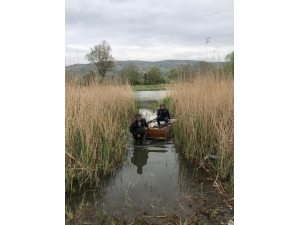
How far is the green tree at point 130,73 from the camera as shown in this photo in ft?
31.7

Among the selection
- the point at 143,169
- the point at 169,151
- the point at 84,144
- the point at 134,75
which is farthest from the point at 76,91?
the point at 134,75

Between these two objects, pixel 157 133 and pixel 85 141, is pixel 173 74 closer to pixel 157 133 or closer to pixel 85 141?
pixel 157 133

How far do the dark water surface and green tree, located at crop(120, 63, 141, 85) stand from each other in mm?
5690

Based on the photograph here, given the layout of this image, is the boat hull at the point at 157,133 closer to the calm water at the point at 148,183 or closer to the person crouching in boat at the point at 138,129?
the person crouching in boat at the point at 138,129

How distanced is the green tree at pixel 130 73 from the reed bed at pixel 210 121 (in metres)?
5.20

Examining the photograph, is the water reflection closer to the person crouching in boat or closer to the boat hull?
the person crouching in boat

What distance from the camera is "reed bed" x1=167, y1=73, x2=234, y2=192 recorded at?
349 centimetres

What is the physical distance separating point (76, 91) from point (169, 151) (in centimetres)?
250

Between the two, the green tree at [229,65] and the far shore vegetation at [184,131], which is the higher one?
the green tree at [229,65]

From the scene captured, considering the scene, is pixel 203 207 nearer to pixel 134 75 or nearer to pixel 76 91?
pixel 76 91

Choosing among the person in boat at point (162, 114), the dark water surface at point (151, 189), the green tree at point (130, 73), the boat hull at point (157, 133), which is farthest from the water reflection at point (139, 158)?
the green tree at point (130, 73)

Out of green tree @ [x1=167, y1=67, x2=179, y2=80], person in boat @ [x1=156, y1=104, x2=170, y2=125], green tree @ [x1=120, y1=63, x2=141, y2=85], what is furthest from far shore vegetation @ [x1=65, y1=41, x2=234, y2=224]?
green tree @ [x1=120, y1=63, x2=141, y2=85]

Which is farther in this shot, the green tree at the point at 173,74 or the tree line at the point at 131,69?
the green tree at the point at 173,74
